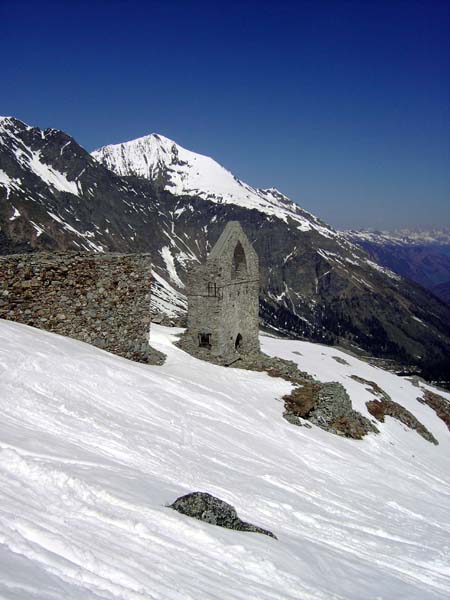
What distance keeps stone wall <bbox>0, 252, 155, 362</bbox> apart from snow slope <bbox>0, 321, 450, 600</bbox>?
4.14ft

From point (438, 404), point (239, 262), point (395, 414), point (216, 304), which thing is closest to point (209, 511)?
point (216, 304)

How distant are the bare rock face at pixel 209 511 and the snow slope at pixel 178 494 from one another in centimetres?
26

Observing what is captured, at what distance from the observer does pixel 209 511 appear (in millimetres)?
7875

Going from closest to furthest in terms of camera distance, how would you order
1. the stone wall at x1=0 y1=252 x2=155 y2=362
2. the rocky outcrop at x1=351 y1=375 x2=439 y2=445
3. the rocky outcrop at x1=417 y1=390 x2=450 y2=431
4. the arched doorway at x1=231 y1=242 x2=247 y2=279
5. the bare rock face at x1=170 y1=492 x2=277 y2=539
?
1. the bare rock face at x1=170 y1=492 x2=277 y2=539
2. the stone wall at x1=0 y1=252 x2=155 y2=362
3. the rocky outcrop at x1=351 y1=375 x2=439 y2=445
4. the arched doorway at x1=231 y1=242 x2=247 y2=279
5. the rocky outcrop at x1=417 y1=390 x2=450 y2=431

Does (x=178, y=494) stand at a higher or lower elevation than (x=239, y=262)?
lower

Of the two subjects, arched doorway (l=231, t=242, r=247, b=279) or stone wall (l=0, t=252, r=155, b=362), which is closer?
stone wall (l=0, t=252, r=155, b=362)

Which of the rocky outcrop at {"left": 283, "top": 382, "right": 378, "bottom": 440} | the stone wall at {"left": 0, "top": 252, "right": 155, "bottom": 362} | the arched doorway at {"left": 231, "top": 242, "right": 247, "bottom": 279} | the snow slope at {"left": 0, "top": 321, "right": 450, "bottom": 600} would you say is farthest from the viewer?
the arched doorway at {"left": 231, "top": 242, "right": 247, "bottom": 279}

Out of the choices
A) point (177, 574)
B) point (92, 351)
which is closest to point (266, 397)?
point (92, 351)

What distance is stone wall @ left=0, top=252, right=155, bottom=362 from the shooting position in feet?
52.5

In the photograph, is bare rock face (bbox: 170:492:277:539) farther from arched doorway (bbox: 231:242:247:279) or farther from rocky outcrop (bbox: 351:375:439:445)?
arched doorway (bbox: 231:242:247:279)

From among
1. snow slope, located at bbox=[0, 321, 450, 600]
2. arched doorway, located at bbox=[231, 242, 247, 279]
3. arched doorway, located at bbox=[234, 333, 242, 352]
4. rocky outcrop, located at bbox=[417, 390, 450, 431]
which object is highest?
arched doorway, located at bbox=[231, 242, 247, 279]

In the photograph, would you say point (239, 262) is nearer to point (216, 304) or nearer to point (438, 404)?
point (216, 304)

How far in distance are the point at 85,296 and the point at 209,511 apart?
36.3 ft

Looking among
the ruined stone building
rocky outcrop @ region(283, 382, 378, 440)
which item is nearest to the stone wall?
rocky outcrop @ region(283, 382, 378, 440)
